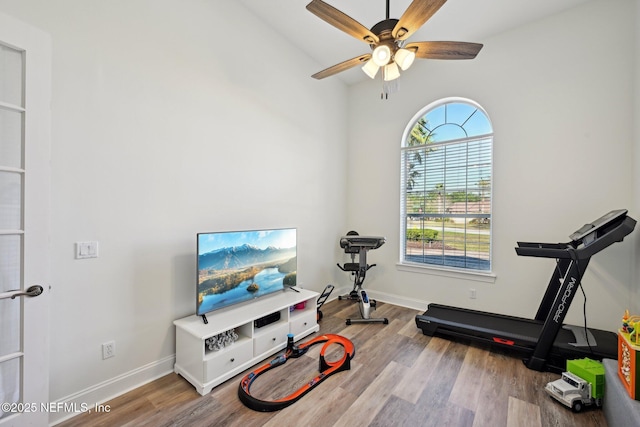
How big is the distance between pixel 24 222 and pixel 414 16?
2553 millimetres

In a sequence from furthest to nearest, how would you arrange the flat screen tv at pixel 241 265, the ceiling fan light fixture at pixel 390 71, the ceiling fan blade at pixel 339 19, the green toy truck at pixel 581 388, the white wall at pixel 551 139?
1. the white wall at pixel 551 139
2. the flat screen tv at pixel 241 265
3. the ceiling fan light fixture at pixel 390 71
4. the green toy truck at pixel 581 388
5. the ceiling fan blade at pixel 339 19

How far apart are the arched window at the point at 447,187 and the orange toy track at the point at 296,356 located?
5.55 ft

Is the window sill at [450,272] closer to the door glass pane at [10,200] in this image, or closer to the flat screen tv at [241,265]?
the flat screen tv at [241,265]

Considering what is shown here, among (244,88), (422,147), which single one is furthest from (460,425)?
(244,88)

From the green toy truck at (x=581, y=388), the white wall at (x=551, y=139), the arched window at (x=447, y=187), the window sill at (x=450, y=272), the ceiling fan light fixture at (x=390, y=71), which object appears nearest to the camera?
the green toy truck at (x=581, y=388)

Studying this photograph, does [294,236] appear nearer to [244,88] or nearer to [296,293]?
[296,293]

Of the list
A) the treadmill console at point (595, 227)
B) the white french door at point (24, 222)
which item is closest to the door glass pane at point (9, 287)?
the white french door at point (24, 222)

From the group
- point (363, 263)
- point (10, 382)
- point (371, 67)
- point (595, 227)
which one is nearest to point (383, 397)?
point (363, 263)

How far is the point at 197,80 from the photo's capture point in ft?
7.71

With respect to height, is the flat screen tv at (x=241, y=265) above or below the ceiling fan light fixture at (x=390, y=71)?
below

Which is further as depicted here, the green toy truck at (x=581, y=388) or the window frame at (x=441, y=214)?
the window frame at (x=441, y=214)

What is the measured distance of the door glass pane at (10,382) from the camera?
1.39 m

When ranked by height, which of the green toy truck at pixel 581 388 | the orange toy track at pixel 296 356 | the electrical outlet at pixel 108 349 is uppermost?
the electrical outlet at pixel 108 349

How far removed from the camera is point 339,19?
1725mm
